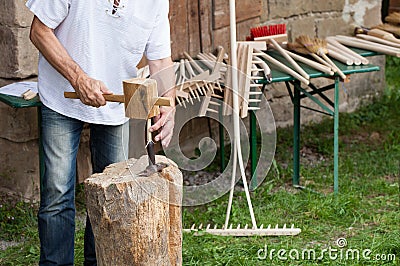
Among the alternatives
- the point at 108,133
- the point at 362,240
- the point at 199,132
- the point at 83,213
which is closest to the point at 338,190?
the point at 362,240

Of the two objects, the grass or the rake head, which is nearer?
the grass

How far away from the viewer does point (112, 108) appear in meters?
3.49

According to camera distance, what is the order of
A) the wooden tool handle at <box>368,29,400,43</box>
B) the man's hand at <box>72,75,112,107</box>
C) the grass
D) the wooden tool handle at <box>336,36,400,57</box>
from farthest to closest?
the wooden tool handle at <box>368,29,400,43</box> → the wooden tool handle at <box>336,36,400,57</box> → the grass → the man's hand at <box>72,75,112,107</box>

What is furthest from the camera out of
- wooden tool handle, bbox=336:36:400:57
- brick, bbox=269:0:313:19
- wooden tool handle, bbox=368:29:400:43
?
brick, bbox=269:0:313:19

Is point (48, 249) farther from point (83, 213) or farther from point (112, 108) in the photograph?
point (83, 213)

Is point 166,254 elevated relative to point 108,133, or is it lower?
lower

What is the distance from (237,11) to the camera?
5.68 m

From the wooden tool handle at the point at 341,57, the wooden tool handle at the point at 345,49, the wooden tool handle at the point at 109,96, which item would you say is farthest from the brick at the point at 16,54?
the wooden tool handle at the point at 345,49

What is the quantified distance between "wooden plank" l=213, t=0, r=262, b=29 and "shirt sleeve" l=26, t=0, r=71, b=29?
98.4 inches

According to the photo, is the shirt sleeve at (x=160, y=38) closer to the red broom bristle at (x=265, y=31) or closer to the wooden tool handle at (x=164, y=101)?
the wooden tool handle at (x=164, y=101)

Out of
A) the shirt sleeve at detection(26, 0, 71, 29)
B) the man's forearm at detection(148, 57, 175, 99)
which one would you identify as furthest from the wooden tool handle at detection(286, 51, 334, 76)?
the shirt sleeve at detection(26, 0, 71, 29)

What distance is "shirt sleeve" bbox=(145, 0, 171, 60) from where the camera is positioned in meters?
3.49

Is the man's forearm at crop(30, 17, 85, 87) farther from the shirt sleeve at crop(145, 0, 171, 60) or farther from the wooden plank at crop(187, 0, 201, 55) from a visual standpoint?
the wooden plank at crop(187, 0, 201, 55)

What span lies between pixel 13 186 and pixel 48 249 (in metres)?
1.32
